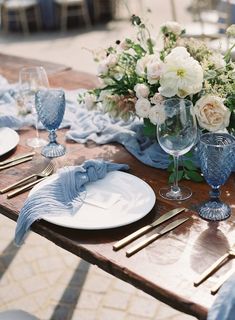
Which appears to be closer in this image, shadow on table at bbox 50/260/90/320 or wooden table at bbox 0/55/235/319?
wooden table at bbox 0/55/235/319

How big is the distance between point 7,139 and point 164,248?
763 millimetres

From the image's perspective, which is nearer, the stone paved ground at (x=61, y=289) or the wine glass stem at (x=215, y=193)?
the wine glass stem at (x=215, y=193)

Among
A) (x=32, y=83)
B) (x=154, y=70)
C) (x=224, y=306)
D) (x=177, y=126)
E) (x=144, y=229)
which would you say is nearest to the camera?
(x=224, y=306)

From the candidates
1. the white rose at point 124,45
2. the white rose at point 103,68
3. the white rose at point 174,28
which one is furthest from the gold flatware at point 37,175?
the white rose at point 174,28

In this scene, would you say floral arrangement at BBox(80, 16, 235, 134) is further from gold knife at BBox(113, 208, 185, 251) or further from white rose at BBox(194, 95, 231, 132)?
gold knife at BBox(113, 208, 185, 251)

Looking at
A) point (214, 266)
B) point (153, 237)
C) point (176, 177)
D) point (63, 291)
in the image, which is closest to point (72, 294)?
point (63, 291)

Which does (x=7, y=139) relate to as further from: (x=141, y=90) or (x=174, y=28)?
(x=174, y=28)

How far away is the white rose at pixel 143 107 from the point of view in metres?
1.38

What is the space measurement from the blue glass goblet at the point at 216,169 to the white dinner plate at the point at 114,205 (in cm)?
14

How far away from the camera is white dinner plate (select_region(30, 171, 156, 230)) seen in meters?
1.12

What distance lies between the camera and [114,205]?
1.20m

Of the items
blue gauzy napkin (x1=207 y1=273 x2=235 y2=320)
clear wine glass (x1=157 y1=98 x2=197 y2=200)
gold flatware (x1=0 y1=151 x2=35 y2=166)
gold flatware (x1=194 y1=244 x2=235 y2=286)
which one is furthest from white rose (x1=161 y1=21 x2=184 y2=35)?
blue gauzy napkin (x1=207 y1=273 x2=235 y2=320)

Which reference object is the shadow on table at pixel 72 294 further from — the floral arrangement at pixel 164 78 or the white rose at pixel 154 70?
the white rose at pixel 154 70

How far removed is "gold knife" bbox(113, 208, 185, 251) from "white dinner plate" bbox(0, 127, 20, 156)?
595 mm
